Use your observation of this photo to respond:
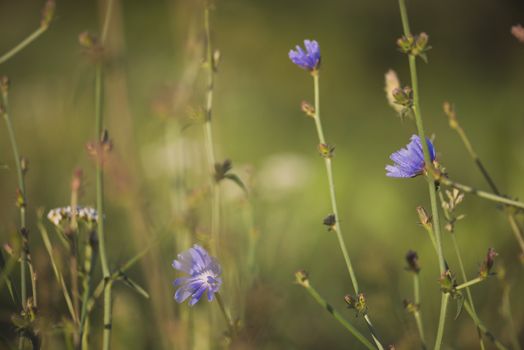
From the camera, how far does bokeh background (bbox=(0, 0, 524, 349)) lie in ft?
4.67

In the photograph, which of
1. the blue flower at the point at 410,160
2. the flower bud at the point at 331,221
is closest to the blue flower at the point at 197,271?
the flower bud at the point at 331,221

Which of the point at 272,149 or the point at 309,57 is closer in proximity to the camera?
the point at 309,57

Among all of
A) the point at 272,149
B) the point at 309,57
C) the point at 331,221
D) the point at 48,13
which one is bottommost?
the point at 331,221

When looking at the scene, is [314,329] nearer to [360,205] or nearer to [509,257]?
[509,257]

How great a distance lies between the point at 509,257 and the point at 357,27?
150 inches

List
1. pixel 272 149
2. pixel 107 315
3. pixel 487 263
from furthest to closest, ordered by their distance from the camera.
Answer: pixel 272 149 → pixel 107 315 → pixel 487 263

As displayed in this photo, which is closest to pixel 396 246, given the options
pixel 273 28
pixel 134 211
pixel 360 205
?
pixel 360 205

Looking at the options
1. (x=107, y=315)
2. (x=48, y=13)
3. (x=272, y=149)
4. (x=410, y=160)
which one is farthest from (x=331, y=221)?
(x=272, y=149)

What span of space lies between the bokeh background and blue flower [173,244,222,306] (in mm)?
80

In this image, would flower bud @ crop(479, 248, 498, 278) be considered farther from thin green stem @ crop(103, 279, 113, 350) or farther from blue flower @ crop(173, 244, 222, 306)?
thin green stem @ crop(103, 279, 113, 350)

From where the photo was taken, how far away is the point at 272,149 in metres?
3.76

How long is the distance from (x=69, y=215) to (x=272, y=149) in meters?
2.61

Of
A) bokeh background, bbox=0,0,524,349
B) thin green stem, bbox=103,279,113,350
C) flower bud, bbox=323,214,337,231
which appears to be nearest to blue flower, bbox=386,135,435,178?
flower bud, bbox=323,214,337,231

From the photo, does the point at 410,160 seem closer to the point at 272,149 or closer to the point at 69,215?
the point at 69,215
